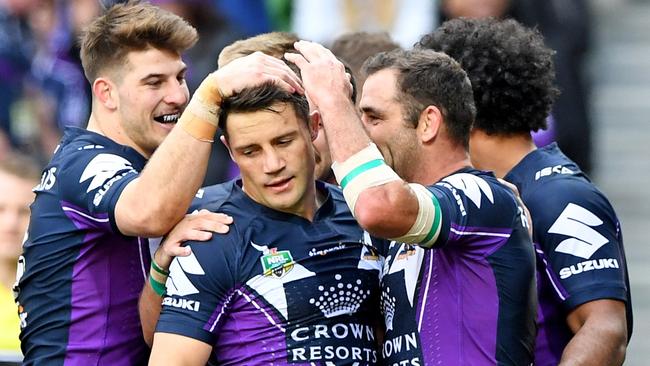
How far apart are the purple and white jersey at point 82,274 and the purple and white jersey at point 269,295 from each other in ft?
1.72

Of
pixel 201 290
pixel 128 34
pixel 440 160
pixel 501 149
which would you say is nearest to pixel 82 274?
pixel 201 290

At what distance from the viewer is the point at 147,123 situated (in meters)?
5.75

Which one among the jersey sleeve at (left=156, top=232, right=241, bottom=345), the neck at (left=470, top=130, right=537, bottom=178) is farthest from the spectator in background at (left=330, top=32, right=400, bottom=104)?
the jersey sleeve at (left=156, top=232, right=241, bottom=345)

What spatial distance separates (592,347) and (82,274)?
1915 mm

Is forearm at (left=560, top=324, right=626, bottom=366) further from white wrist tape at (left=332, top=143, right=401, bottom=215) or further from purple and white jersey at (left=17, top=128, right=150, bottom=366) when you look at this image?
purple and white jersey at (left=17, top=128, right=150, bottom=366)

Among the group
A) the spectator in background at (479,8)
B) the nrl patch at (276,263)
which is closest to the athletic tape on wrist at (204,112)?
the nrl patch at (276,263)

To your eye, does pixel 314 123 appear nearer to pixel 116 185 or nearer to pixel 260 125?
pixel 260 125

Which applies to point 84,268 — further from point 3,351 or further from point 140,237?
point 3,351

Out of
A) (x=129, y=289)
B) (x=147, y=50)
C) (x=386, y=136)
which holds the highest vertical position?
(x=147, y=50)

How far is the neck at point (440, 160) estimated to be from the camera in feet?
17.1

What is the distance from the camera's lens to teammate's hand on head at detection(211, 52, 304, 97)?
5012mm

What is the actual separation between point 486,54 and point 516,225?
999 mm

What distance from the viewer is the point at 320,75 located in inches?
198

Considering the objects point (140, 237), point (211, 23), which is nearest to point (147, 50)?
point (140, 237)
